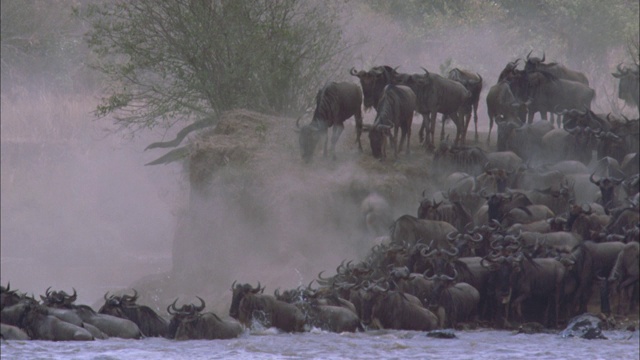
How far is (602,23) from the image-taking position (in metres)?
41.5

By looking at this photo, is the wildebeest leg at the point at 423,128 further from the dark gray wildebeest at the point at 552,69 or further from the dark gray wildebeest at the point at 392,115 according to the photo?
the dark gray wildebeest at the point at 552,69

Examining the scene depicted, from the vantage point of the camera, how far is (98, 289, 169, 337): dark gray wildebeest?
18172 millimetres

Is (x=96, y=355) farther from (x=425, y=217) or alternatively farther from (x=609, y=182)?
(x=609, y=182)

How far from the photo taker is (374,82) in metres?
25.2

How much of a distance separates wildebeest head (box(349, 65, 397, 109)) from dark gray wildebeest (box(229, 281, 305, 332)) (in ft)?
24.3

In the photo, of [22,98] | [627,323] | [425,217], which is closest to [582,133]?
[425,217]

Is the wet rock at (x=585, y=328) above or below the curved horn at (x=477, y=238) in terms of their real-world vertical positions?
below

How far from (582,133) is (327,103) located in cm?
436

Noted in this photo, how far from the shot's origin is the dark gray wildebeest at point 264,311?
60.3 ft

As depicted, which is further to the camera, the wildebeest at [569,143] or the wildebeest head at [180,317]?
the wildebeest at [569,143]

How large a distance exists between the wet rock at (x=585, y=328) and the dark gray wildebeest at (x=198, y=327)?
4.14 metres

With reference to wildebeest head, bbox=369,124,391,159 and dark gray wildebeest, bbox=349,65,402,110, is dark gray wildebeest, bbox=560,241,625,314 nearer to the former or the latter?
wildebeest head, bbox=369,124,391,159

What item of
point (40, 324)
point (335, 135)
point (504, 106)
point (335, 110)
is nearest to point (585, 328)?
point (40, 324)

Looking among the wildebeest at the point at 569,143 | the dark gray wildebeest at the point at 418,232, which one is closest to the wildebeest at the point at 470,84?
the wildebeest at the point at 569,143
